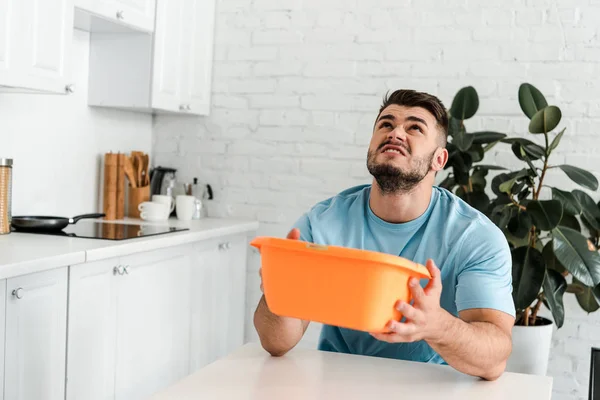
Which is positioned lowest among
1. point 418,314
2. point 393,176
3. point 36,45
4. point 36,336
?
point 36,336

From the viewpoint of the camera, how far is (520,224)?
2.90 meters

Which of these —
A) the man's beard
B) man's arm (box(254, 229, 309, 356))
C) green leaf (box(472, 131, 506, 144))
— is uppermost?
green leaf (box(472, 131, 506, 144))

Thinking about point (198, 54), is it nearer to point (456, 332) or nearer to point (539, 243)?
point (539, 243)

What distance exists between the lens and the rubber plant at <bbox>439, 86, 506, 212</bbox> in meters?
3.06

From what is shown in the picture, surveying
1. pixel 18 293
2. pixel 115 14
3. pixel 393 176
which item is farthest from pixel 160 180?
pixel 393 176

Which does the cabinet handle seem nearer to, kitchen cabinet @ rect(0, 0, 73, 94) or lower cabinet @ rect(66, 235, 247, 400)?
lower cabinet @ rect(66, 235, 247, 400)

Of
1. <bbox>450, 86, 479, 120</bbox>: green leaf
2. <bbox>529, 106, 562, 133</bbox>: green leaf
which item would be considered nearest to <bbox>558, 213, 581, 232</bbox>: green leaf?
<bbox>529, 106, 562, 133</bbox>: green leaf

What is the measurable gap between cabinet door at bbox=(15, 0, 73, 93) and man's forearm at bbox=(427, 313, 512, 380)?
Result: 1.80 m

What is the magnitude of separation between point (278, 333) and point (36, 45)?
1.59 m

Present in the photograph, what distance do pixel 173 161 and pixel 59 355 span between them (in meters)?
1.78

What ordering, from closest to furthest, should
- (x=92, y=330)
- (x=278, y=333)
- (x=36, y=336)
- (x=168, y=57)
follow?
(x=278, y=333)
(x=36, y=336)
(x=92, y=330)
(x=168, y=57)

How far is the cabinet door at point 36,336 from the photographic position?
220 centimetres

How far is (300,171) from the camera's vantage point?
3.85 metres

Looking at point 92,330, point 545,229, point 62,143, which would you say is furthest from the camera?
point 62,143
